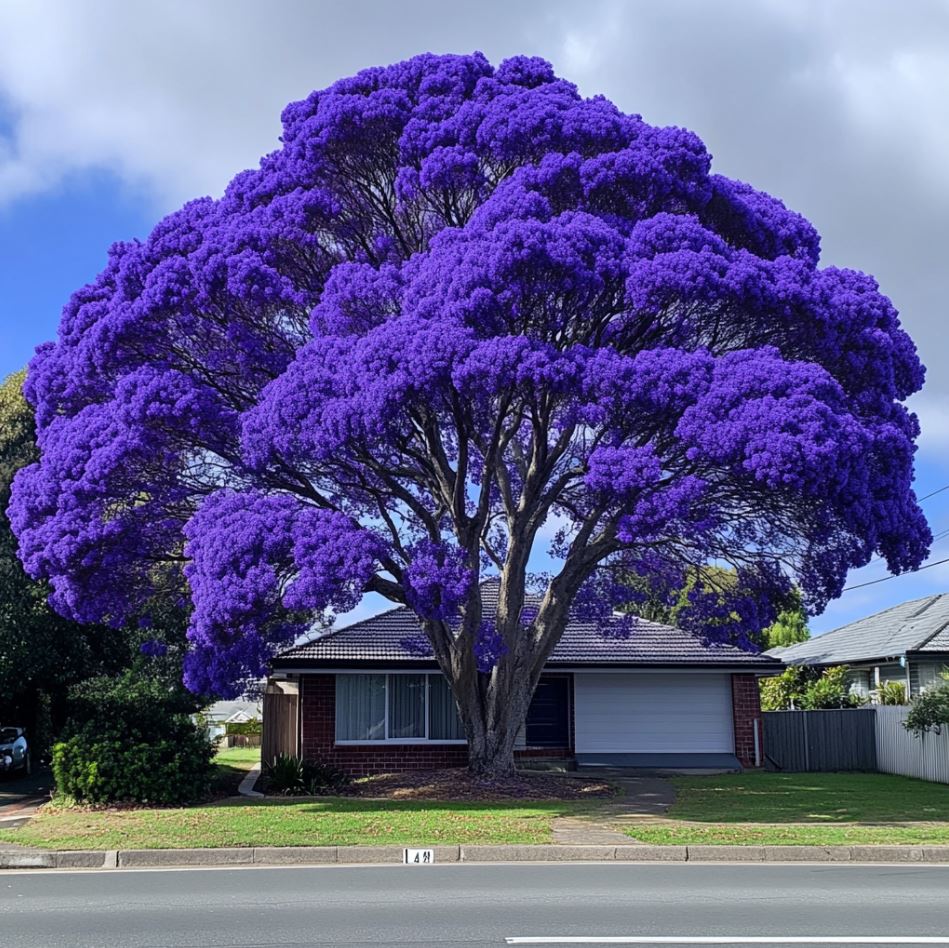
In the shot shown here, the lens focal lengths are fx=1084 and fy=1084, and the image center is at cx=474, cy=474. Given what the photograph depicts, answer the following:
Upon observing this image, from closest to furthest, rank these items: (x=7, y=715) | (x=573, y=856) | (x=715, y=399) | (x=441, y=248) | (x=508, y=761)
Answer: (x=573, y=856) < (x=715, y=399) < (x=441, y=248) < (x=508, y=761) < (x=7, y=715)

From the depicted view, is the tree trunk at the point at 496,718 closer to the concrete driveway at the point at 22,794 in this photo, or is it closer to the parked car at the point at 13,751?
the concrete driveway at the point at 22,794

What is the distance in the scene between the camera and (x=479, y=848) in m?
13.2

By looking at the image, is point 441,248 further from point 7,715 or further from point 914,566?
point 7,715

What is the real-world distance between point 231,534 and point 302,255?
5.85 metres

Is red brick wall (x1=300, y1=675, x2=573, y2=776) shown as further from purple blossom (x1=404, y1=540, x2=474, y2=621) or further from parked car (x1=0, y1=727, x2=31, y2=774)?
purple blossom (x1=404, y1=540, x2=474, y2=621)

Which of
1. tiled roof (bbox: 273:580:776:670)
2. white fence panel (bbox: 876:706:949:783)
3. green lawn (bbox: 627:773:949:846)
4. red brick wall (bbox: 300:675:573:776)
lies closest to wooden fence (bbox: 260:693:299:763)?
red brick wall (bbox: 300:675:573:776)

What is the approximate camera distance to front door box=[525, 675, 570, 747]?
25359 millimetres

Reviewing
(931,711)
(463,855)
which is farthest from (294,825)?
(931,711)

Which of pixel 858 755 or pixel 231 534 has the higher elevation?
pixel 231 534

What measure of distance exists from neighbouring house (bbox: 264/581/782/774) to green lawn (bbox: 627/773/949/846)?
2610 mm

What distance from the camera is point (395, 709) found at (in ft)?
79.7

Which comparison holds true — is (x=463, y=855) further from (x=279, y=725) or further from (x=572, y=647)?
(x=279, y=725)

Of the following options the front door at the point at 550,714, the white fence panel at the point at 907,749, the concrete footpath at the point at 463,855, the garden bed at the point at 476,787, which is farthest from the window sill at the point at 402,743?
the concrete footpath at the point at 463,855

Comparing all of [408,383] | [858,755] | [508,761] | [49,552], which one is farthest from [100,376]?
[858,755]
